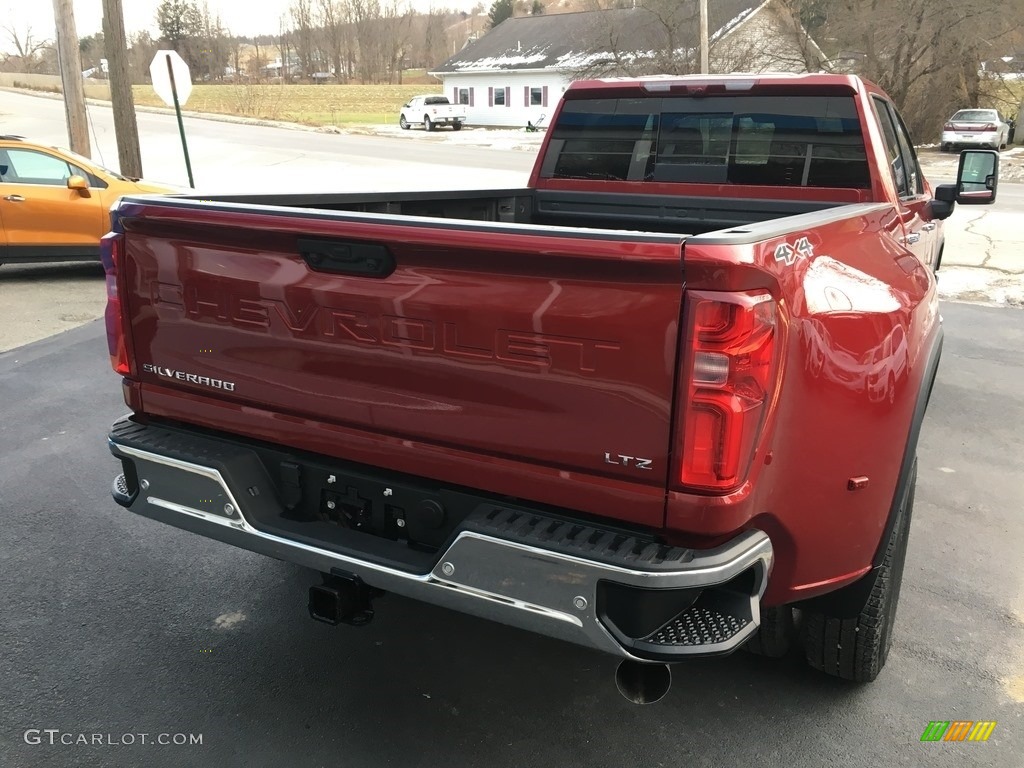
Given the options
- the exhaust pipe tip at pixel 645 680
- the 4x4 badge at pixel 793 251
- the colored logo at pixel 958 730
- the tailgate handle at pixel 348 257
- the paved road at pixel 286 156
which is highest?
the 4x4 badge at pixel 793 251

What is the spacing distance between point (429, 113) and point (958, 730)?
43627 mm

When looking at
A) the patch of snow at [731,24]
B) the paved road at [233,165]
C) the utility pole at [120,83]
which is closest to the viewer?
the paved road at [233,165]

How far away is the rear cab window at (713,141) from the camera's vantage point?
4082mm

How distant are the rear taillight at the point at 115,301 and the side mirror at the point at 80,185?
8.04 metres

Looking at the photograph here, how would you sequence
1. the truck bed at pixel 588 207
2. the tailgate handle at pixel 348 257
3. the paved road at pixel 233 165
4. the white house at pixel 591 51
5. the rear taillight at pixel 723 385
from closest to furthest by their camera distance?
the rear taillight at pixel 723 385 → the tailgate handle at pixel 348 257 → the truck bed at pixel 588 207 → the paved road at pixel 233 165 → the white house at pixel 591 51

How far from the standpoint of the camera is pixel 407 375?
2.33 meters

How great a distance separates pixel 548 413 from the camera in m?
2.14

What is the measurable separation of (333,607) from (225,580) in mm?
1343

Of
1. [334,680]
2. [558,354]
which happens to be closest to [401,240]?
[558,354]

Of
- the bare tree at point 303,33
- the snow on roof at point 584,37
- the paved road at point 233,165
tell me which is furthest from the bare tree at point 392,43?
the paved road at point 233,165

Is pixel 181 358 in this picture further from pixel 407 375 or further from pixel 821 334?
pixel 821 334

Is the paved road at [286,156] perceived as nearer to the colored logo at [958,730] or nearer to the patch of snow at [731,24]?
the patch of snow at [731,24]

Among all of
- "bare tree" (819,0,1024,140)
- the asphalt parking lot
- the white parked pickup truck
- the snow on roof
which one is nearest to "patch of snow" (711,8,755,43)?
the snow on roof

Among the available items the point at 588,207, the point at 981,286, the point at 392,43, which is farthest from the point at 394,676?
the point at 392,43
